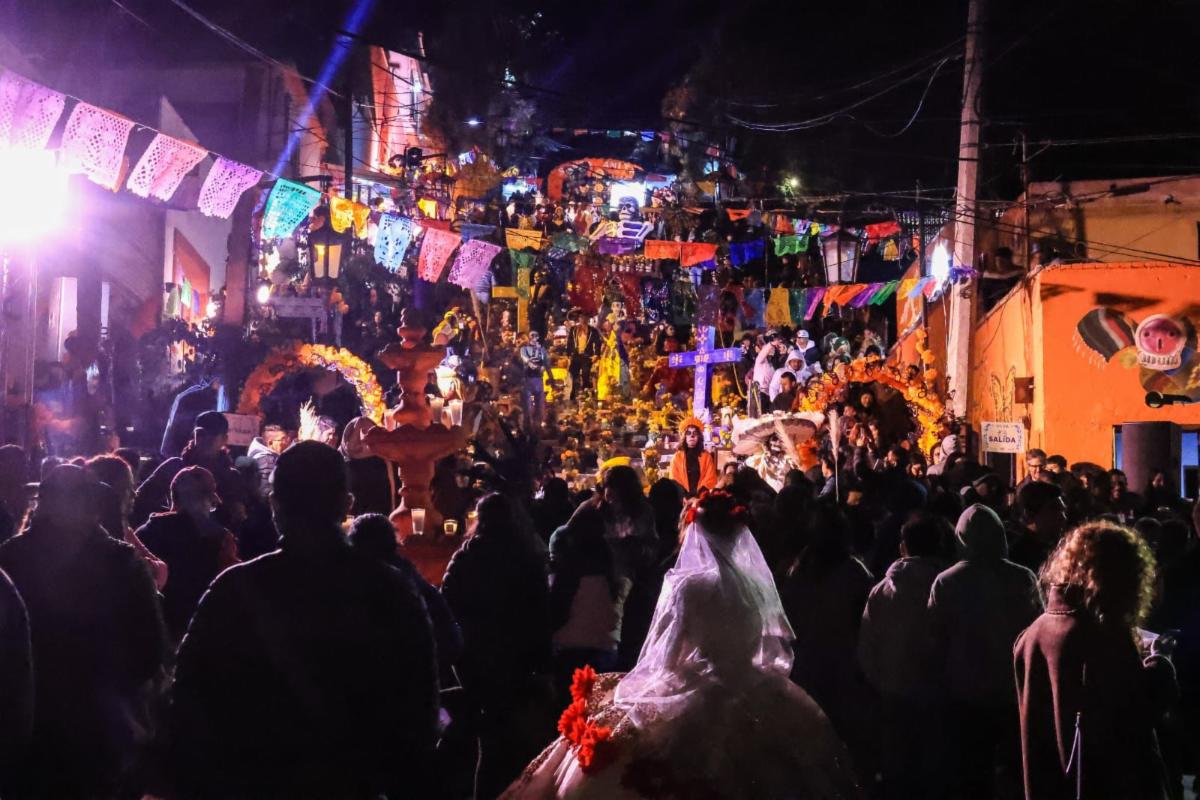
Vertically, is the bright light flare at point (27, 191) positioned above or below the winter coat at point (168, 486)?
above

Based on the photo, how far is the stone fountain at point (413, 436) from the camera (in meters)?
9.52

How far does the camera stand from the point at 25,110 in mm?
11656

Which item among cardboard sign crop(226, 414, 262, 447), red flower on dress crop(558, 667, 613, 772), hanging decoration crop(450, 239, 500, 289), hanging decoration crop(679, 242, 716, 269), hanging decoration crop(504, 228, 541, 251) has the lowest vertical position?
red flower on dress crop(558, 667, 613, 772)

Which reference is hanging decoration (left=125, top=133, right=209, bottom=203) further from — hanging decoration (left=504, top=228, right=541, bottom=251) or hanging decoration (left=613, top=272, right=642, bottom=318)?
hanging decoration (left=613, top=272, right=642, bottom=318)

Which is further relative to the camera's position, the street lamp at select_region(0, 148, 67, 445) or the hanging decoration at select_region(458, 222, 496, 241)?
the hanging decoration at select_region(458, 222, 496, 241)

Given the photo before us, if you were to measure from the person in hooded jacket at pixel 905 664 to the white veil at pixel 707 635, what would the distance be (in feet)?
3.59

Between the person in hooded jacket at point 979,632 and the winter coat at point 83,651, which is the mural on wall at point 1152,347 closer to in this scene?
the person in hooded jacket at point 979,632

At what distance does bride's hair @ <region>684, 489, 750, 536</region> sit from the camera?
5555 mm

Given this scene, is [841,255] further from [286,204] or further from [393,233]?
[286,204]

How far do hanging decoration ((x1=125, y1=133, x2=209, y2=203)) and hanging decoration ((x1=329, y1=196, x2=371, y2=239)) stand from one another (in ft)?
18.4

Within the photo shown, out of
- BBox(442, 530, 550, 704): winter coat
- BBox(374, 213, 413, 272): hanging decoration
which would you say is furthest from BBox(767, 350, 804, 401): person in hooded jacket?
BBox(442, 530, 550, 704): winter coat

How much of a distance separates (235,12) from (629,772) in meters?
26.8

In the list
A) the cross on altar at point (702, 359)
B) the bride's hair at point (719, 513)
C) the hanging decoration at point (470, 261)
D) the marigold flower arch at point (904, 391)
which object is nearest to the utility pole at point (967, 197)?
the marigold flower arch at point (904, 391)

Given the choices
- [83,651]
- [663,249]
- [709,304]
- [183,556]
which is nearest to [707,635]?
[83,651]
